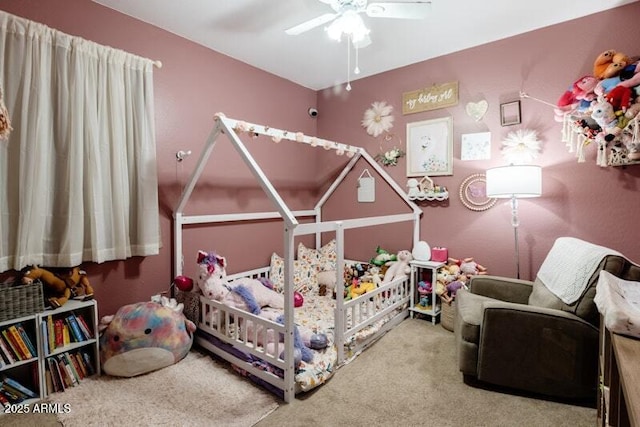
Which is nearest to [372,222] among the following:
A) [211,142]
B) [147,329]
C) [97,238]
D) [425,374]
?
[425,374]

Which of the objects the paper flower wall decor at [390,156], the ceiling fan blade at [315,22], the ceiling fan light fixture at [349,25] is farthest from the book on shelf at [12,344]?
the paper flower wall decor at [390,156]

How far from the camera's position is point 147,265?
2.60 metres

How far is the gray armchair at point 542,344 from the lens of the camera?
1.74 m

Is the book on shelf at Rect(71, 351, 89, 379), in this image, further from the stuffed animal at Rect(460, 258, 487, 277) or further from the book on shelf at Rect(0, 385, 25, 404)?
the stuffed animal at Rect(460, 258, 487, 277)

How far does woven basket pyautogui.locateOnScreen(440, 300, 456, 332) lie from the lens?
2.81m

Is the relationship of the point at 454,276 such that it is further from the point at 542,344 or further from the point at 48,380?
the point at 48,380

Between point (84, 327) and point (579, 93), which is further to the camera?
point (579, 93)

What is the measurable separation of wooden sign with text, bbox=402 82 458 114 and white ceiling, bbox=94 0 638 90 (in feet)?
1.00

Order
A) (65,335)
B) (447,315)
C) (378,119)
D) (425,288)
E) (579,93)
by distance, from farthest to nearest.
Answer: (378,119), (425,288), (447,315), (579,93), (65,335)

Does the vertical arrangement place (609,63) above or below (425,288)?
above

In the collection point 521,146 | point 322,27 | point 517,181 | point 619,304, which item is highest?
point 322,27

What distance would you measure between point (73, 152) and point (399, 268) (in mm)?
Answer: 2710

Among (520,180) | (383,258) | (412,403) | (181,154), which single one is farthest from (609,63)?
(181,154)

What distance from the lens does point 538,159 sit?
2688 millimetres
